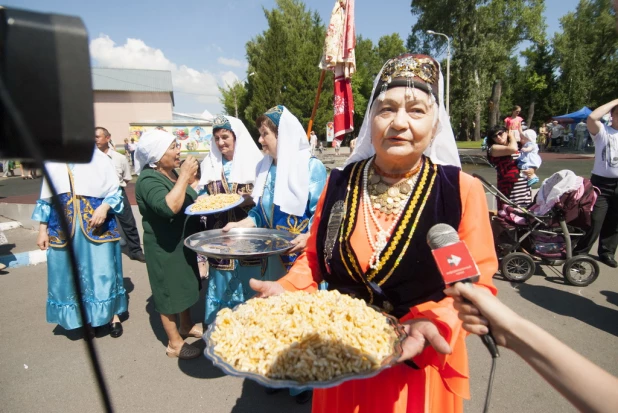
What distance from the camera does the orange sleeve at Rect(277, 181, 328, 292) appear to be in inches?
68.1

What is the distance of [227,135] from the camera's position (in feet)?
12.3

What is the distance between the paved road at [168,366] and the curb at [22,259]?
152cm

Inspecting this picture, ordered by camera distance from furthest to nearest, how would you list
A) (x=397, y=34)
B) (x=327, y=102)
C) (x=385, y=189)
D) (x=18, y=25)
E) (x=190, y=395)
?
(x=397, y=34), (x=327, y=102), (x=190, y=395), (x=385, y=189), (x=18, y=25)

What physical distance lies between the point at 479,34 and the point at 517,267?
3108cm

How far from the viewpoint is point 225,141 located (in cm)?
374

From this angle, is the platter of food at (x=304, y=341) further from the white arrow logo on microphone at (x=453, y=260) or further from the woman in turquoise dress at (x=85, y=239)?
the woman in turquoise dress at (x=85, y=239)

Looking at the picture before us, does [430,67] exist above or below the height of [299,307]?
above

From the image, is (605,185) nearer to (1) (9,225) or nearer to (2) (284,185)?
(2) (284,185)

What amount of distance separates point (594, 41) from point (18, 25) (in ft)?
174

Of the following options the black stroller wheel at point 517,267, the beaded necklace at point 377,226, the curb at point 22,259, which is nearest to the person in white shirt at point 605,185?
the black stroller wheel at point 517,267

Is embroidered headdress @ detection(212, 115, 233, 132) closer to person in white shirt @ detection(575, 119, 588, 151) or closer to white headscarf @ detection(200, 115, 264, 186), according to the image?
white headscarf @ detection(200, 115, 264, 186)

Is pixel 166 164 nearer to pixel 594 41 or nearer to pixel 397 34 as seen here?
pixel 594 41

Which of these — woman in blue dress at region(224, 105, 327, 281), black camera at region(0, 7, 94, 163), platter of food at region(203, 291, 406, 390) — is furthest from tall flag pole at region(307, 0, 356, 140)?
black camera at region(0, 7, 94, 163)

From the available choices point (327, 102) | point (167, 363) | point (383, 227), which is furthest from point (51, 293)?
point (327, 102)
